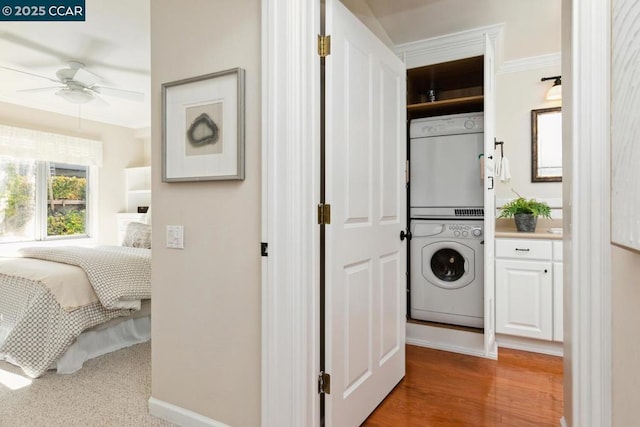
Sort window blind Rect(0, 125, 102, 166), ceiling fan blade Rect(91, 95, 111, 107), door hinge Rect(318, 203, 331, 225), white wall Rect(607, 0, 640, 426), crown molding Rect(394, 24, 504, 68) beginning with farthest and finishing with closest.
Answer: window blind Rect(0, 125, 102, 166) < ceiling fan blade Rect(91, 95, 111, 107) < crown molding Rect(394, 24, 504, 68) < door hinge Rect(318, 203, 331, 225) < white wall Rect(607, 0, 640, 426)

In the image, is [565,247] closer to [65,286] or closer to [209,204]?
[209,204]

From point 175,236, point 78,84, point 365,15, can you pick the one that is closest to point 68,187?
point 78,84

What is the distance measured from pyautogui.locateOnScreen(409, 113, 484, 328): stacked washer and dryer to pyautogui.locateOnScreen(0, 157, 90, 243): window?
4674mm

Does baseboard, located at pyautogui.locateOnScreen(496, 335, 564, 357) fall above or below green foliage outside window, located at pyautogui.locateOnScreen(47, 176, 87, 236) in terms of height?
below

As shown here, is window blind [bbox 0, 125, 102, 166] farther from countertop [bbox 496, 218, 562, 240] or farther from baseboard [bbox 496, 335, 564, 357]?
baseboard [bbox 496, 335, 564, 357]

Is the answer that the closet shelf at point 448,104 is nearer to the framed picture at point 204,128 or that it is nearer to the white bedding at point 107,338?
the framed picture at point 204,128

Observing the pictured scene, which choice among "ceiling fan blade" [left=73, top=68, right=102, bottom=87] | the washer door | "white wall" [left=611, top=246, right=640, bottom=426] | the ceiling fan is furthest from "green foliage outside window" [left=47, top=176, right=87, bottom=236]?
"white wall" [left=611, top=246, right=640, bottom=426]

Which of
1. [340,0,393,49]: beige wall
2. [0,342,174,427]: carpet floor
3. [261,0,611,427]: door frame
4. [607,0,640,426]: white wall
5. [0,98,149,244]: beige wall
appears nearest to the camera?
[607,0,640,426]: white wall

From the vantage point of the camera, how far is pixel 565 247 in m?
1.55

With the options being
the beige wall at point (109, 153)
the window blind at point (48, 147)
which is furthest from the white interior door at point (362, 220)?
the beige wall at point (109, 153)

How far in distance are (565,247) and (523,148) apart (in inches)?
83.8

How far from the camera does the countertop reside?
2.77 m

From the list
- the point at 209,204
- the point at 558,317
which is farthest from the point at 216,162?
the point at 558,317

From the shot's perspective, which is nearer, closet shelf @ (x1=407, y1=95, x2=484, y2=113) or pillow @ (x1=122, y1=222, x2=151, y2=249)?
closet shelf @ (x1=407, y1=95, x2=484, y2=113)
